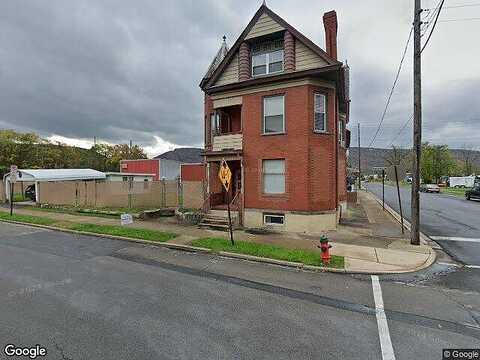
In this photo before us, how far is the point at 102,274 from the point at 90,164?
2538 inches

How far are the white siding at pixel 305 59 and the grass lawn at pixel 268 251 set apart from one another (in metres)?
8.22

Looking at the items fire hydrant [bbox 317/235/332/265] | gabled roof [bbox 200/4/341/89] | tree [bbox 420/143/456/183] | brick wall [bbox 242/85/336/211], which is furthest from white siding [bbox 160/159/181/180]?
tree [bbox 420/143/456/183]

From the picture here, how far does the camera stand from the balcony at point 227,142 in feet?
46.1

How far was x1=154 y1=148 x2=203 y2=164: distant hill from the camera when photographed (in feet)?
190

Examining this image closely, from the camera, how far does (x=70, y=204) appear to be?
21.9 metres

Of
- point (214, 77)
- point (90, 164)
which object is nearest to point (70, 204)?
point (214, 77)

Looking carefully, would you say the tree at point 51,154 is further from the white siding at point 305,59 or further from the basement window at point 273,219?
the white siding at point 305,59

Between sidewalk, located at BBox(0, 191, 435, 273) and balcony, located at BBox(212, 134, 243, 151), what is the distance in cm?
433

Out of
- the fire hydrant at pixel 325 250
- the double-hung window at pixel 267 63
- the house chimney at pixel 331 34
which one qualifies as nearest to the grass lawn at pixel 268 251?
the fire hydrant at pixel 325 250

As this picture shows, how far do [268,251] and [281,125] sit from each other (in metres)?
6.58

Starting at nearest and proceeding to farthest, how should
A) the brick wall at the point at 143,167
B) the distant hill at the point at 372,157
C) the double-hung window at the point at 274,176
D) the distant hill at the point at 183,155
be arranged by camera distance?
the double-hung window at the point at 274,176 < the brick wall at the point at 143,167 < the distant hill at the point at 183,155 < the distant hill at the point at 372,157

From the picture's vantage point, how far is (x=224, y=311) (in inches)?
199

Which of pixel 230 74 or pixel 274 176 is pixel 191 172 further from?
pixel 274 176

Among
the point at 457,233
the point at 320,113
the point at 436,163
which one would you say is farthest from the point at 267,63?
the point at 436,163
